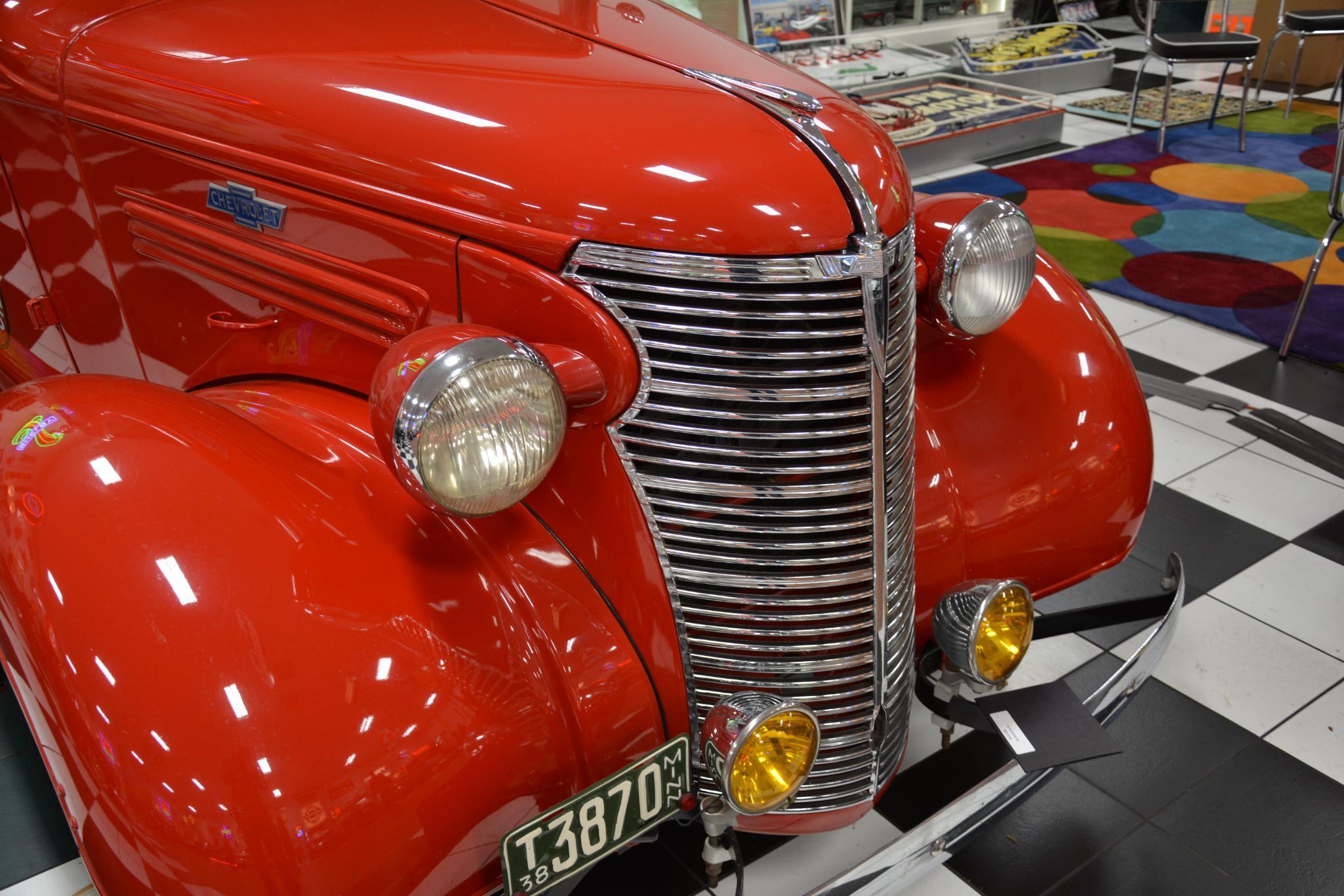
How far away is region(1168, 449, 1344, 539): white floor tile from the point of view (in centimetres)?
274

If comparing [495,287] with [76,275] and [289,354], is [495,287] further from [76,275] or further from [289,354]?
[76,275]

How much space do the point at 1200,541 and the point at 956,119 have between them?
11.6 feet

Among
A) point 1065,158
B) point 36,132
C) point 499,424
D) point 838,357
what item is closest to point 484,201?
point 499,424

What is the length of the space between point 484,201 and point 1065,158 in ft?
16.7

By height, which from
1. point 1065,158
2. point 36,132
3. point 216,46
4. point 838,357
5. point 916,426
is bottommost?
point 1065,158

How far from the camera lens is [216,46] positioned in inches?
65.9

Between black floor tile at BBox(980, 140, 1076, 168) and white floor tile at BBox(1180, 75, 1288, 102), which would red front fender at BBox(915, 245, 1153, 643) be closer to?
black floor tile at BBox(980, 140, 1076, 168)

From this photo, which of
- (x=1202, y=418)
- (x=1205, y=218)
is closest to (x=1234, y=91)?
(x=1205, y=218)

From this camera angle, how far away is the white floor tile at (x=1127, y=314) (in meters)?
3.83

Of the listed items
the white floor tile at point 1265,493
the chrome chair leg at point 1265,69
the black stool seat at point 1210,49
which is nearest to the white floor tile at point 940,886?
the white floor tile at point 1265,493

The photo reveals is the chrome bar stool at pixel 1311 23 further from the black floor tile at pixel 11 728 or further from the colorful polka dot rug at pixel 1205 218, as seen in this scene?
the black floor tile at pixel 11 728

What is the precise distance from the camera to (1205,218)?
4.84 metres

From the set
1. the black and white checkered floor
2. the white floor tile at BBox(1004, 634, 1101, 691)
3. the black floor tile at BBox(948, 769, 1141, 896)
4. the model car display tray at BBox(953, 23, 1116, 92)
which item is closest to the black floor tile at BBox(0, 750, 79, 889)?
the black and white checkered floor

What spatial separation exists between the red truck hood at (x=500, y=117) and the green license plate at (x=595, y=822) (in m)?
0.63
